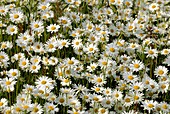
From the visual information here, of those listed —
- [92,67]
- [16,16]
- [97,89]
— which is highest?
[16,16]

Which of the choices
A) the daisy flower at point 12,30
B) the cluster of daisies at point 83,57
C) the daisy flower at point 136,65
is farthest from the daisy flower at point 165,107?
the daisy flower at point 12,30

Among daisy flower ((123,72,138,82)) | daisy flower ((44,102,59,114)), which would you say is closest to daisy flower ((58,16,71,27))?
daisy flower ((123,72,138,82))

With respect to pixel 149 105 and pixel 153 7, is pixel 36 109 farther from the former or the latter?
pixel 153 7

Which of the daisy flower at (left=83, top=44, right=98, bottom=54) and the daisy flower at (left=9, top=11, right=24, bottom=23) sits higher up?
the daisy flower at (left=9, top=11, right=24, bottom=23)

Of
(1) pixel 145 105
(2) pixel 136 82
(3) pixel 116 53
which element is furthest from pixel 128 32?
(1) pixel 145 105

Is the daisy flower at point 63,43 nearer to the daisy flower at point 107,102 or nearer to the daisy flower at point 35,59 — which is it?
the daisy flower at point 35,59

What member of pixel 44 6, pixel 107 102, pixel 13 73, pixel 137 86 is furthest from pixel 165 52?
pixel 13 73

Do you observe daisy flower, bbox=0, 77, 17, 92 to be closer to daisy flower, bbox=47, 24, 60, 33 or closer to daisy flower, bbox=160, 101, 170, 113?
daisy flower, bbox=47, 24, 60, 33

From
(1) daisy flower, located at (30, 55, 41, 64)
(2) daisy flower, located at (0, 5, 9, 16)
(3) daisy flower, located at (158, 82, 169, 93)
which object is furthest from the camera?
(2) daisy flower, located at (0, 5, 9, 16)
